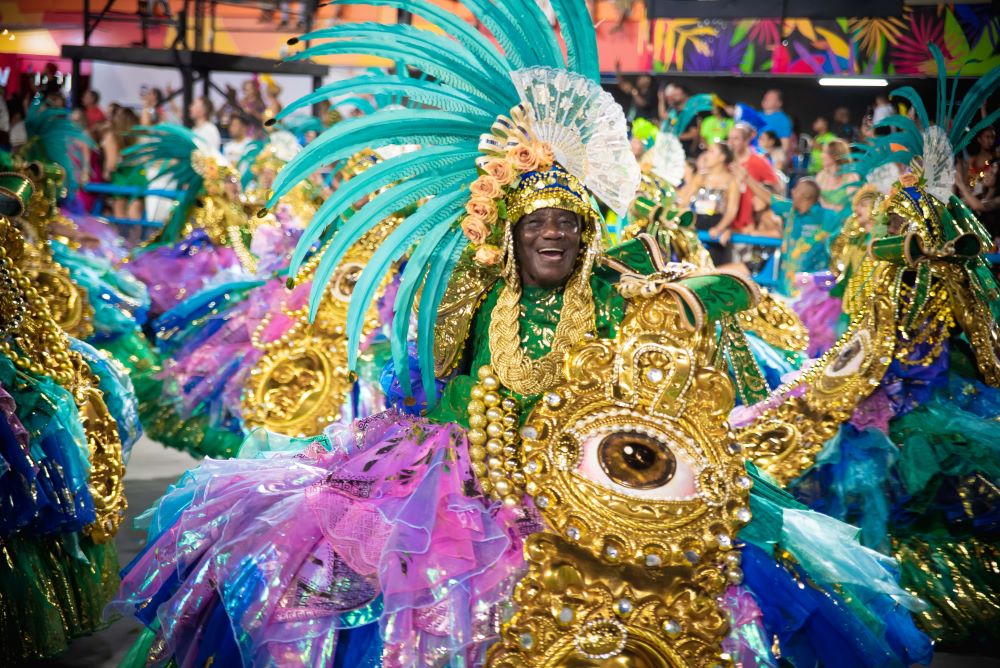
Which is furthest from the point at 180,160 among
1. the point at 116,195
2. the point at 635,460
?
the point at 635,460

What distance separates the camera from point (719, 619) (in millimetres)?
2418

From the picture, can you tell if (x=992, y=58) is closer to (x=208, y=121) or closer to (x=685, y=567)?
(x=685, y=567)

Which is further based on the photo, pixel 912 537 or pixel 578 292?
pixel 912 537

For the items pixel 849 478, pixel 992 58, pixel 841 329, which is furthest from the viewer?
pixel 841 329

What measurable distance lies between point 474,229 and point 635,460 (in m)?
0.71

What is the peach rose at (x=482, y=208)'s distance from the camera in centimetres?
279

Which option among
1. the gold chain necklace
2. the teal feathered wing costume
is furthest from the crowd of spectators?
the gold chain necklace

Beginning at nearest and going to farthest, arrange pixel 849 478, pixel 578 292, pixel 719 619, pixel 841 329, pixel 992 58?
pixel 719 619, pixel 578 292, pixel 849 478, pixel 992 58, pixel 841 329

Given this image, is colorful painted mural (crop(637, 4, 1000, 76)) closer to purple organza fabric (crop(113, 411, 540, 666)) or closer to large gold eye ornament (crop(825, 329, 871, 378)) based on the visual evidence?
large gold eye ornament (crop(825, 329, 871, 378))

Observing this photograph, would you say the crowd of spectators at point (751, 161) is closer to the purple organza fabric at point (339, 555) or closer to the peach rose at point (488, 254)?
the peach rose at point (488, 254)

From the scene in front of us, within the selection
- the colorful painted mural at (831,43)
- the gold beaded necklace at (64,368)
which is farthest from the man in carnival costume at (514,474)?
the colorful painted mural at (831,43)

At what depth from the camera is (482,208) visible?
279 centimetres

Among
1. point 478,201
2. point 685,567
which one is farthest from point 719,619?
point 478,201

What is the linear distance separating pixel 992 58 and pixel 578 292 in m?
2.89
